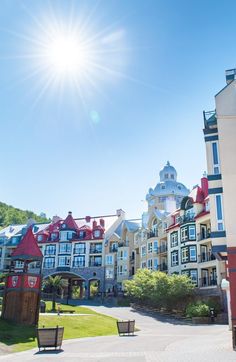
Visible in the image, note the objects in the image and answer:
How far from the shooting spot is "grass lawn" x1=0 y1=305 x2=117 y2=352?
63.2 feet

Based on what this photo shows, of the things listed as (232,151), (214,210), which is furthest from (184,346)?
(232,151)

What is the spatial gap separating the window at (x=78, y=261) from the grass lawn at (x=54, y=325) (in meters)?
36.9

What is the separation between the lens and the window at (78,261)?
65.8m

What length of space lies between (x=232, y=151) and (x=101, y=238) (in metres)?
47.8

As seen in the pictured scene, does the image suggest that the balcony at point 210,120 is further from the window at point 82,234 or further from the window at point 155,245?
the window at point 82,234

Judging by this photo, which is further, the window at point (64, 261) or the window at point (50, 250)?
the window at point (50, 250)

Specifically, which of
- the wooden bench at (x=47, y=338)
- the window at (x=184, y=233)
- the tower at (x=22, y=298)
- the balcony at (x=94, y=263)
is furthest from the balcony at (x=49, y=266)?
the wooden bench at (x=47, y=338)

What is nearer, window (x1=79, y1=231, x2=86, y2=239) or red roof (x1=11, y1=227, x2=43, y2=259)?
red roof (x1=11, y1=227, x2=43, y2=259)

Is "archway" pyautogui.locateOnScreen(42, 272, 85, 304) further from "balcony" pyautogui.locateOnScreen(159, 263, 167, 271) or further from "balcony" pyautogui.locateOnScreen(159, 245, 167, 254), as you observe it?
"balcony" pyautogui.locateOnScreen(159, 245, 167, 254)

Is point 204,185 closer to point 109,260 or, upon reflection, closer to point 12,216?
point 109,260

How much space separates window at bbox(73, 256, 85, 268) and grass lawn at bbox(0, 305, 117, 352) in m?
36.9

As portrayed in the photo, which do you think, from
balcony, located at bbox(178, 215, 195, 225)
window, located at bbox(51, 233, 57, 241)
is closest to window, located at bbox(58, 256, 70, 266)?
window, located at bbox(51, 233, 57, 241)

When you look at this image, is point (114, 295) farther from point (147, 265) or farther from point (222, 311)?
point (222, 311)

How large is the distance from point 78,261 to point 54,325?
138 feet
